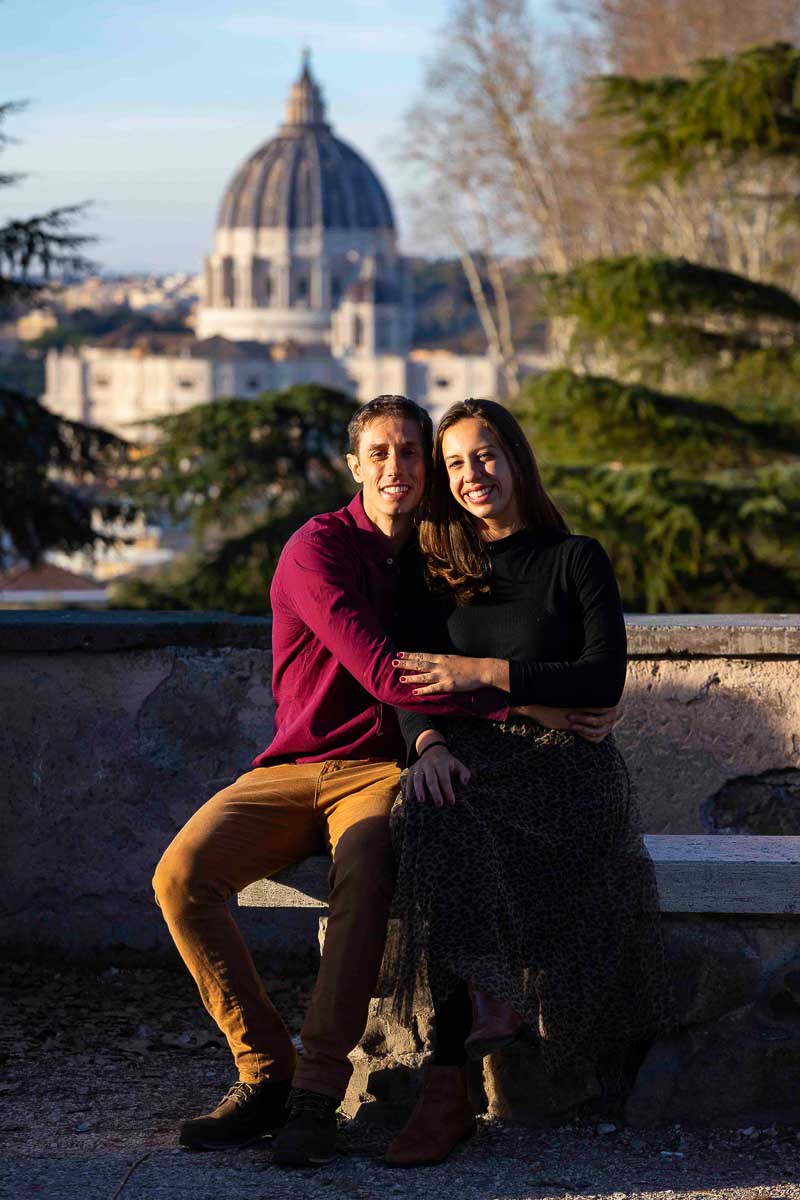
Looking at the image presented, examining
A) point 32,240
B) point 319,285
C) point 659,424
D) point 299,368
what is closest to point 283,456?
point 32,240

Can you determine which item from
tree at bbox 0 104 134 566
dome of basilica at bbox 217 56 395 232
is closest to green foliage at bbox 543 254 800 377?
tree at bbox 0 104 134 566

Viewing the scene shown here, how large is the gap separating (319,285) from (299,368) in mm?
10092

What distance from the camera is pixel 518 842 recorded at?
9.98ft

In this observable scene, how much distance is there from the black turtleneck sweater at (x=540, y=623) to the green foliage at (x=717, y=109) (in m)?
7.78

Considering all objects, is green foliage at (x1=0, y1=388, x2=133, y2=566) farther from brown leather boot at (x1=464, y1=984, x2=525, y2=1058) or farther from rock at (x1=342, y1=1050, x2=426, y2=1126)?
brown leather boot at (x1=464, y1=984, x2=525, y2=1058)

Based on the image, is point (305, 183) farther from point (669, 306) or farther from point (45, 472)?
point (669, 306)

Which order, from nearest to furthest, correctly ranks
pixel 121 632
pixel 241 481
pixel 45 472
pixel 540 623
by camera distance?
pixel 540 623 → pixel 121 632 → pixel 45 472 → pixel 241 481

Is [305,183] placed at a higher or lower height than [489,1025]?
higher

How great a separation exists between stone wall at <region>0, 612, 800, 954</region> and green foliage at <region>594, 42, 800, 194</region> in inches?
273

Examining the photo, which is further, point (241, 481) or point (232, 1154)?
point (241, 481)

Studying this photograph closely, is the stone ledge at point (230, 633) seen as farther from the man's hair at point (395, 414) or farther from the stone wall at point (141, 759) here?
the man's hair at point (395, 414)

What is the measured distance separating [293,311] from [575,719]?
11955cm

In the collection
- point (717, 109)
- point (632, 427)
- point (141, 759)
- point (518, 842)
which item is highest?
point (717, 109)

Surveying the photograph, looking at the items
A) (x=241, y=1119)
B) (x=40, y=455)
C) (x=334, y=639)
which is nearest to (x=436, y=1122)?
(x=241, y=1119)
